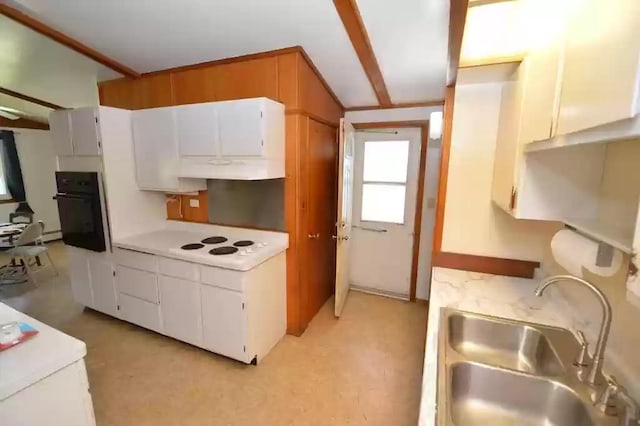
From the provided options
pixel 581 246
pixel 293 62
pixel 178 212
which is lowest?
pixel 178 212

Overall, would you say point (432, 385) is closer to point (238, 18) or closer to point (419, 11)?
point (419, 11)

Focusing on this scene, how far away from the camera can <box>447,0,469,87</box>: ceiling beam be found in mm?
1252

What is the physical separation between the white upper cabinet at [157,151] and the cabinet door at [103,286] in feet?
2.89

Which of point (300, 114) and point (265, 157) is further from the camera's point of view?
point (300, 114)

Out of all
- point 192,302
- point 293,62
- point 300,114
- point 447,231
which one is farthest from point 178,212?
point 447,231

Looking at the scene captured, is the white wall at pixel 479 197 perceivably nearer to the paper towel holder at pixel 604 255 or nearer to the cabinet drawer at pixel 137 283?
the paper towel holder at pixel 604 255

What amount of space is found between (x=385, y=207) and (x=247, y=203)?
1662 mm

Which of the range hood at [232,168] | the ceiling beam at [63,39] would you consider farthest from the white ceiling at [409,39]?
the ceiling beam at [63,39]

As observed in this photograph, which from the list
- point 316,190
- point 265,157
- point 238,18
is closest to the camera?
point 238,18

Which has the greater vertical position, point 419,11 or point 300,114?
point 419,11

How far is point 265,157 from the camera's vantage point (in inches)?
90.4

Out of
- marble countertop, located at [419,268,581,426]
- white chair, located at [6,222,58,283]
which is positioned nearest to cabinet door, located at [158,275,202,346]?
marble countertop, located at [419,268,581,426]

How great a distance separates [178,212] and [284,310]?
5.12 feet

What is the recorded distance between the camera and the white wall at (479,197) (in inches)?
76.9
